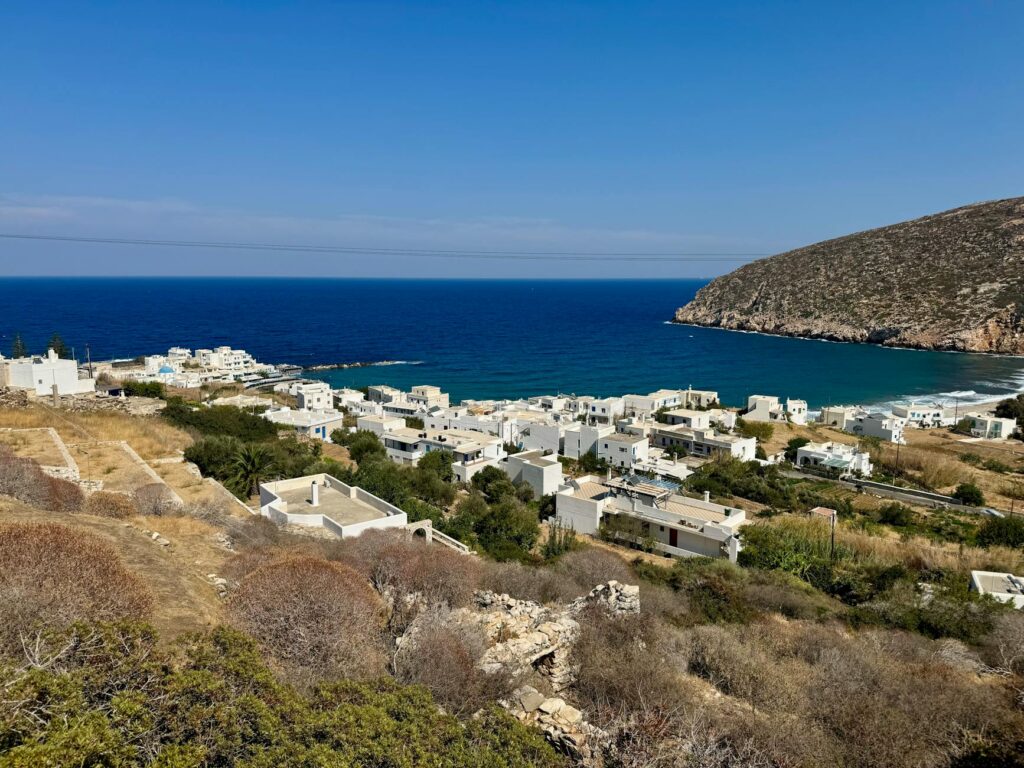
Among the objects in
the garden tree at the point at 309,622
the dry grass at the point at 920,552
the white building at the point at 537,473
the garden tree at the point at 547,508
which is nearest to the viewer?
the garden tree at the point at 309,622

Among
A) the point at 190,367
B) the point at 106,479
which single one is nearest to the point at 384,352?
the point at 190,367

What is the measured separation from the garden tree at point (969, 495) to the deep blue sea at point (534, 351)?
34.3 metres

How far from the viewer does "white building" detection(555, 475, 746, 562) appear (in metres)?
23.9

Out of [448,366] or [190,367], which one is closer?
[190,367]

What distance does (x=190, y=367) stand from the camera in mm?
71312

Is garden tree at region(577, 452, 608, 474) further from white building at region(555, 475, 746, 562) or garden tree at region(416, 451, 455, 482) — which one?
white building at region(555, 475, 746, 562)

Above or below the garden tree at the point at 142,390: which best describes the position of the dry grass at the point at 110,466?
above

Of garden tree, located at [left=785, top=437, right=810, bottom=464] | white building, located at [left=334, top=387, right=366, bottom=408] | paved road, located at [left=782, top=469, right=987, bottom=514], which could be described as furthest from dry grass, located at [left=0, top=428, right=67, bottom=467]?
garden tree, located at [left=785, top=437, right=810, bottom=464]

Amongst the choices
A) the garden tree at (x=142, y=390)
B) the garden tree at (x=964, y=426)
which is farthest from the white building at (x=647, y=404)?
the garden tree at (x=142, y=390)

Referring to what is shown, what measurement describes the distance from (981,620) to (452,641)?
43.5ft

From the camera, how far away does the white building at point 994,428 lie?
4944 centimetres

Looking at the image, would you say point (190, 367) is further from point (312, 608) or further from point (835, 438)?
point (312, 608)

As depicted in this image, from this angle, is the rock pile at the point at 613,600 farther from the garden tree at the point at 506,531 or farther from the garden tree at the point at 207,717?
the garden tree at the point at 506,531

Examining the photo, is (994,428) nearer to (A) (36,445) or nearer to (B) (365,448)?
(B) (365,448)
